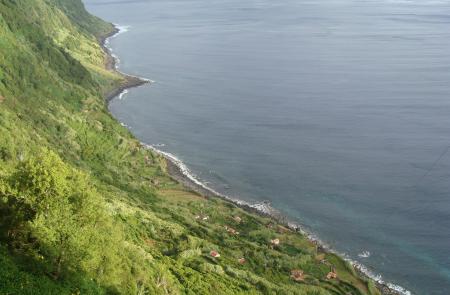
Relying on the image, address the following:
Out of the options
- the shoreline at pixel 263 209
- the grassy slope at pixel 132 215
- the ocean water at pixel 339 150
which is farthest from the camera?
the ocean water at pixel 339 150

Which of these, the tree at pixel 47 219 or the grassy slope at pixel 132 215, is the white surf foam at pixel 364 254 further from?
the tree at pixel 47 219

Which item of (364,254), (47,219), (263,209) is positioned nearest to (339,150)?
(263,209)

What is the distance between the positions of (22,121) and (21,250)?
205 feet

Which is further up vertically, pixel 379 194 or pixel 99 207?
pixel 99 207

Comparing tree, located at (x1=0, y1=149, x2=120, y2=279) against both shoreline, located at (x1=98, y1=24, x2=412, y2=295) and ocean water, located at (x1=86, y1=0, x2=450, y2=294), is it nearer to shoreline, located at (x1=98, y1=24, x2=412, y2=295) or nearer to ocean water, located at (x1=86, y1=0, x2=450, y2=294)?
shoreline, located at (x1=98, y1=24, x2=412, y2=295)

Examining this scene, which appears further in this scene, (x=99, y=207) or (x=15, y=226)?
(x=99, y=207)

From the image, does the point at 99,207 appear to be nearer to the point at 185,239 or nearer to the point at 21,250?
the point at 21,250

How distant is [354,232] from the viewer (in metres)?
103

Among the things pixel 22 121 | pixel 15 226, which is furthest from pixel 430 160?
pixel 15 226

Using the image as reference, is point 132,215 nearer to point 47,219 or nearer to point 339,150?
point 47,219

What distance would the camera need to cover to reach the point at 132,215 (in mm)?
82188

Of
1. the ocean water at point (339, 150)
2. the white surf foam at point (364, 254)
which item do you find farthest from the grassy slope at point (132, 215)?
the ocean water at point (339, 150)

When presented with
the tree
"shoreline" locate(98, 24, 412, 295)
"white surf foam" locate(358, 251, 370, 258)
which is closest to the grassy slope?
the tree

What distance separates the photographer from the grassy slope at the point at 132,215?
55.1 meters
